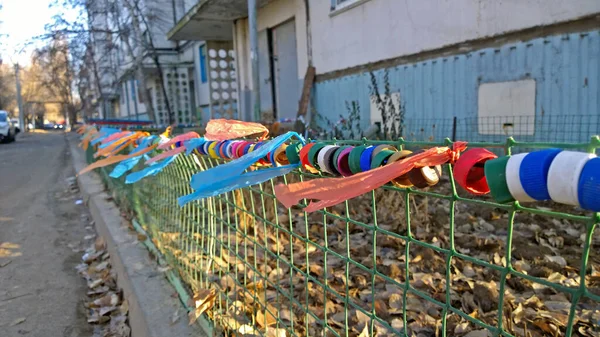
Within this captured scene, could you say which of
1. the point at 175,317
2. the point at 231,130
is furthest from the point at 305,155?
the point at 175,317

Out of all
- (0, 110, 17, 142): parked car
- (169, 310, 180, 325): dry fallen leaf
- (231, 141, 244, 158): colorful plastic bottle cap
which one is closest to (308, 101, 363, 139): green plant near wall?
(169, 310, 180, 325): dry fallen leaf

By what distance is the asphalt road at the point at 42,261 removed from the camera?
10.5 ft

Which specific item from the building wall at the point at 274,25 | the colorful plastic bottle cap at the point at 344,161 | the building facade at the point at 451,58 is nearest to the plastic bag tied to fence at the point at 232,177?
the colorful plastic bottle cap at the point at 344,161

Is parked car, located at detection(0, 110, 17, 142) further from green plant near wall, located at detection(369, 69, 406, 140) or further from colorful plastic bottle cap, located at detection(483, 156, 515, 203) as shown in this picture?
colorful plastic bottle cap, located at detection(483, 156, 515, 203)

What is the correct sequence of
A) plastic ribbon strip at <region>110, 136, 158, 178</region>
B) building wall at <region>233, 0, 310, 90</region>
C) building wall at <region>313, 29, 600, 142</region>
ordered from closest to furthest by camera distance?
plastic ribbon strip at <region>110, 136, 158, 178</region>, building wall at <region>313, 29, 600, 142</region>, building wall at <region>233, 0, 310, 90</region>

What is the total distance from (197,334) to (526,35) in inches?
219

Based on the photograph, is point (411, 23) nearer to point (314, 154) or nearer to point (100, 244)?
point (100, 244)

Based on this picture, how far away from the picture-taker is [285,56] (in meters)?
Answer: 12.2

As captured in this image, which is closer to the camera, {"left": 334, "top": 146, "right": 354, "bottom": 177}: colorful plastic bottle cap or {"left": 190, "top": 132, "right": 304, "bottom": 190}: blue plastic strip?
{"left": 334, "top": 146, "right": 354, "bottom": 177}: colorful plastic bottle cap

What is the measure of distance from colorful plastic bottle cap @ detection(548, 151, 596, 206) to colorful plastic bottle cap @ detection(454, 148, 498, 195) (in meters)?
0.17

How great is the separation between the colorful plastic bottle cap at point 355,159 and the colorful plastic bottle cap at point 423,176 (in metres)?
0.18

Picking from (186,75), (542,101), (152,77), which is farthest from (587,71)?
(152,77)

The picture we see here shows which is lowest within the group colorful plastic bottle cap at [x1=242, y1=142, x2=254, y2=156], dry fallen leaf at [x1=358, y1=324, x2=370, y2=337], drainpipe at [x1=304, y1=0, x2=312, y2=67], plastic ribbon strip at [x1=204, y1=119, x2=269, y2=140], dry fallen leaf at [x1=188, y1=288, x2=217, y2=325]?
dry fallen leaf at [x1=358, y1=324, x2=370, y2=337]

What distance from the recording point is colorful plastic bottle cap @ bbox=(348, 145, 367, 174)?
4.06 ft
